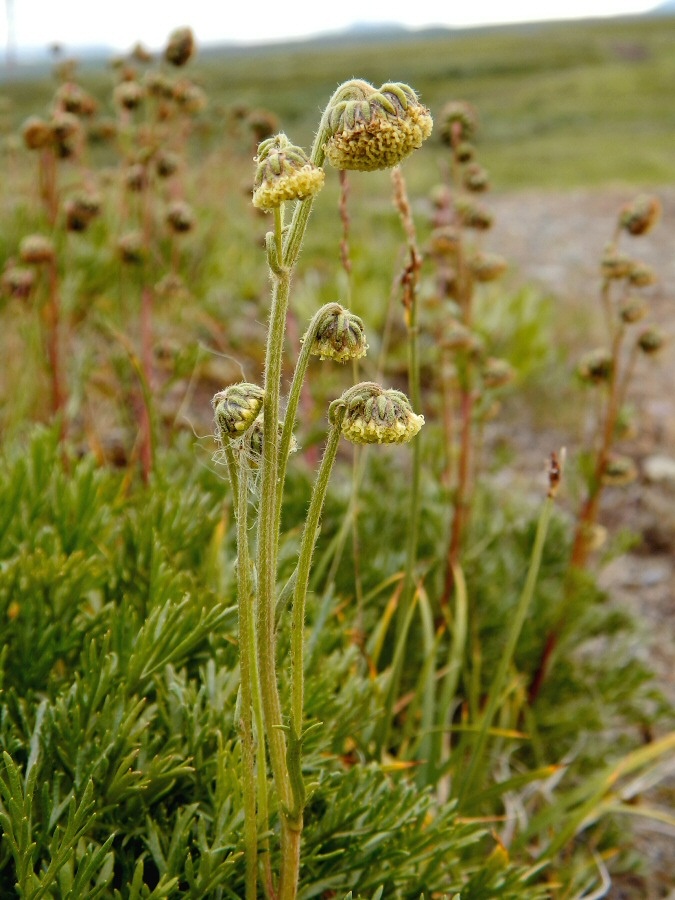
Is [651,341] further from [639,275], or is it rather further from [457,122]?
[457,122]

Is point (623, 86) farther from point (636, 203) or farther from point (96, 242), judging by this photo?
point (636, 203)

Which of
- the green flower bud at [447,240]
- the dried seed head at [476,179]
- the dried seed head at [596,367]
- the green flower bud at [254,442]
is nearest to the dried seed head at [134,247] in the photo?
the green flower bud at [447,240]

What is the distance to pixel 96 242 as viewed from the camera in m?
4.72

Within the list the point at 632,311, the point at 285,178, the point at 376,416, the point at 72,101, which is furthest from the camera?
the point at 72,101

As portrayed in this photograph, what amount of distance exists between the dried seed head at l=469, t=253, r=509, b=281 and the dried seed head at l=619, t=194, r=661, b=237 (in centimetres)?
38

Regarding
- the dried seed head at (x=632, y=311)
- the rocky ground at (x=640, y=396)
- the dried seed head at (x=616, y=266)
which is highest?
the dried seed head at (x=616, y=266)

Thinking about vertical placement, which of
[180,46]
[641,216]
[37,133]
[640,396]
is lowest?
[640,396]

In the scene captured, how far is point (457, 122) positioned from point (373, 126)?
61.3 inches

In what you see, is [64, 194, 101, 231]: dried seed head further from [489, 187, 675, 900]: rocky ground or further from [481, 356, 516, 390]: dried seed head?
[489, 187, 675, 900]: rocky ground

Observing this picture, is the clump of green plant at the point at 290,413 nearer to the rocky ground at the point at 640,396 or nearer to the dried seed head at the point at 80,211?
the rocky ground at the point at 640,396

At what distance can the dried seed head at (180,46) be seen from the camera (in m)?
2.32

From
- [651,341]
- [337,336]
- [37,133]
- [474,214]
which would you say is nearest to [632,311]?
[651,341]

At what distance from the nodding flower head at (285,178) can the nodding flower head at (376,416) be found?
22 centimetres

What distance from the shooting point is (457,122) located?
2246mm
